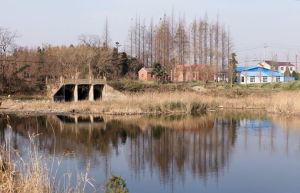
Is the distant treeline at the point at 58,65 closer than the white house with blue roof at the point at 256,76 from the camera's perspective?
Yes

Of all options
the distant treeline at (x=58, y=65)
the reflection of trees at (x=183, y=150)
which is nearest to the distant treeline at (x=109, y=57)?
the distant treeline at (x=58, y=65)

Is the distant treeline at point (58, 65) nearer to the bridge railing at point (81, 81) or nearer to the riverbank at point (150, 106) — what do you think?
the bridge railing at point (81, 81)

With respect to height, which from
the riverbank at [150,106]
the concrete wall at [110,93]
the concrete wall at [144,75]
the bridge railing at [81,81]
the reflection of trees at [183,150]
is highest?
the concrete wall at [144,75]

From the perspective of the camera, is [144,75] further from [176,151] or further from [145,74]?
[176,151]

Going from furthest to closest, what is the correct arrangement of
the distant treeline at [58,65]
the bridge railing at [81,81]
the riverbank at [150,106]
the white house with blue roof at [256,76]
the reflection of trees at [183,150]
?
the white house with blue roof at [256,76] < the distant treeline at [58,65] < the bridge railing at [81,81] < the riverbank at [150,106] < the reflection of trees at [183,150]

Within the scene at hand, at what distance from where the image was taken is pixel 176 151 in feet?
45.2

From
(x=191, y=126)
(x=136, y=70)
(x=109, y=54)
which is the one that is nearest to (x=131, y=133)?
(x=191, y=126)

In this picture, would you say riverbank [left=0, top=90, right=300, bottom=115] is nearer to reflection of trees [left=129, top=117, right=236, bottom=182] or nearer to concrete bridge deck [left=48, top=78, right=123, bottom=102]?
concrete bridge deck [left=48, top=78, right=123, bottom=102]

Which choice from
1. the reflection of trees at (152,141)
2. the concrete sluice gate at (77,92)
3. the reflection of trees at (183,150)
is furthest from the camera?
the concrete sluice gate at (77,92)

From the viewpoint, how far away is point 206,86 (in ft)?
127

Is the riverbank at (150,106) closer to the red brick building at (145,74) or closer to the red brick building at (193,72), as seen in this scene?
the red brick building at (145,74)

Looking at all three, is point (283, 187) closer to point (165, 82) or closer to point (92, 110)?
point (92, 110)

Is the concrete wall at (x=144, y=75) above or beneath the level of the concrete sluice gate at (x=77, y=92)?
above

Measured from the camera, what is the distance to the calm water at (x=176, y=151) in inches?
389
